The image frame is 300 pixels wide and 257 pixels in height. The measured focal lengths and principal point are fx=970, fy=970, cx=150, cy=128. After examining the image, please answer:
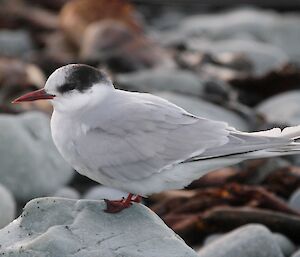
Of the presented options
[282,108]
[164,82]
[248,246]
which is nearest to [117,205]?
[248,246]

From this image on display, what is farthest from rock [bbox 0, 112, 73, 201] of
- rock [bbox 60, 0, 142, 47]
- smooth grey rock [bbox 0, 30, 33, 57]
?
rock [bbox 60, 0, 142, 47]

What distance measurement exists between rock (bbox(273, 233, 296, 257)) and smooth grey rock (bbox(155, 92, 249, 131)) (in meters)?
2.18

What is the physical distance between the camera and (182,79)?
8109 mm

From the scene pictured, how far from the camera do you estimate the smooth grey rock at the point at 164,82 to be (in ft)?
25.9

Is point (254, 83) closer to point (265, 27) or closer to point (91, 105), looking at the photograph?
point (265, 27)

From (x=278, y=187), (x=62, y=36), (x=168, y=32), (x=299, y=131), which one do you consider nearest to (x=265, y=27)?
(x=168, y=32)

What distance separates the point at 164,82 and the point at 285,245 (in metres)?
3.26

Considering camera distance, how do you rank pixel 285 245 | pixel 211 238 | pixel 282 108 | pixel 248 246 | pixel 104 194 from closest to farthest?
pixel 248 246, pixel 285 245, pixel 211 238, pixel 104 194, pixel 282 108

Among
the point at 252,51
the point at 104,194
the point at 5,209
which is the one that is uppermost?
the point at 5,209

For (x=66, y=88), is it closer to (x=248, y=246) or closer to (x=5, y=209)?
(x=248, y=246)

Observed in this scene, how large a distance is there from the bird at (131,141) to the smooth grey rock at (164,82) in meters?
4.03

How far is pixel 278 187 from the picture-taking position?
19.6 ft

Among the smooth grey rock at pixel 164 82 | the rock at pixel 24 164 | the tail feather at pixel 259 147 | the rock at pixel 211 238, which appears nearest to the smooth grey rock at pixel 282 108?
the smooth grey rock at pixel 164 82

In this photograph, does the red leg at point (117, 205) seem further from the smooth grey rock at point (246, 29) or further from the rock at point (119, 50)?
the smooth grey rock at point (246, 29)
